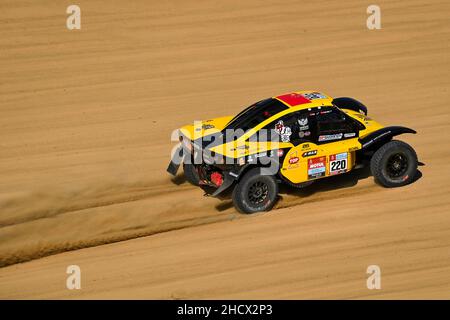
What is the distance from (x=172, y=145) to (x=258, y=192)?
330cm

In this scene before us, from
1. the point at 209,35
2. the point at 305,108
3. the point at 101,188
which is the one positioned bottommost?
the point at 101,188

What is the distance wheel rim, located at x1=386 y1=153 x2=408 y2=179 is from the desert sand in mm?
363

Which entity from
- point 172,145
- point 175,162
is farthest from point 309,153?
point 172,145

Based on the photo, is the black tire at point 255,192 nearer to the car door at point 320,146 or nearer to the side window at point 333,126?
the car door at point 320,146

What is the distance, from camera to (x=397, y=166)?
12.5 metres

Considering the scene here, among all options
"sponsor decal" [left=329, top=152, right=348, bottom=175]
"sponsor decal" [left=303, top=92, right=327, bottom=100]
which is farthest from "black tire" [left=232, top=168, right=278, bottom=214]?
"sponsor decal" [left=303, top=92, right=327, bottom=100]

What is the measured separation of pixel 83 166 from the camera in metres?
13.7

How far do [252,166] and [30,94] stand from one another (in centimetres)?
683

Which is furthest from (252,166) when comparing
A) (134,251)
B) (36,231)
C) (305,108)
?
(36,231)

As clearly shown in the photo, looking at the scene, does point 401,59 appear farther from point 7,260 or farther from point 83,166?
point 7,260

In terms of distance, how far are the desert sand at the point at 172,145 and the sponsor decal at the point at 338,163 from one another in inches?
18.6

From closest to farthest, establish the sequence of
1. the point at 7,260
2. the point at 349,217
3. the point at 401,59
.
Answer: the point at 7,260, the point at 349,217, the point at 401,59

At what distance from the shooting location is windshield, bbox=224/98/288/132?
11.8 meters

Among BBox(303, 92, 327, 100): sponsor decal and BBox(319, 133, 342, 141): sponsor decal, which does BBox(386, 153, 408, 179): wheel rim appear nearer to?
BBox(319, 133, 342, 141): sponsor decal
